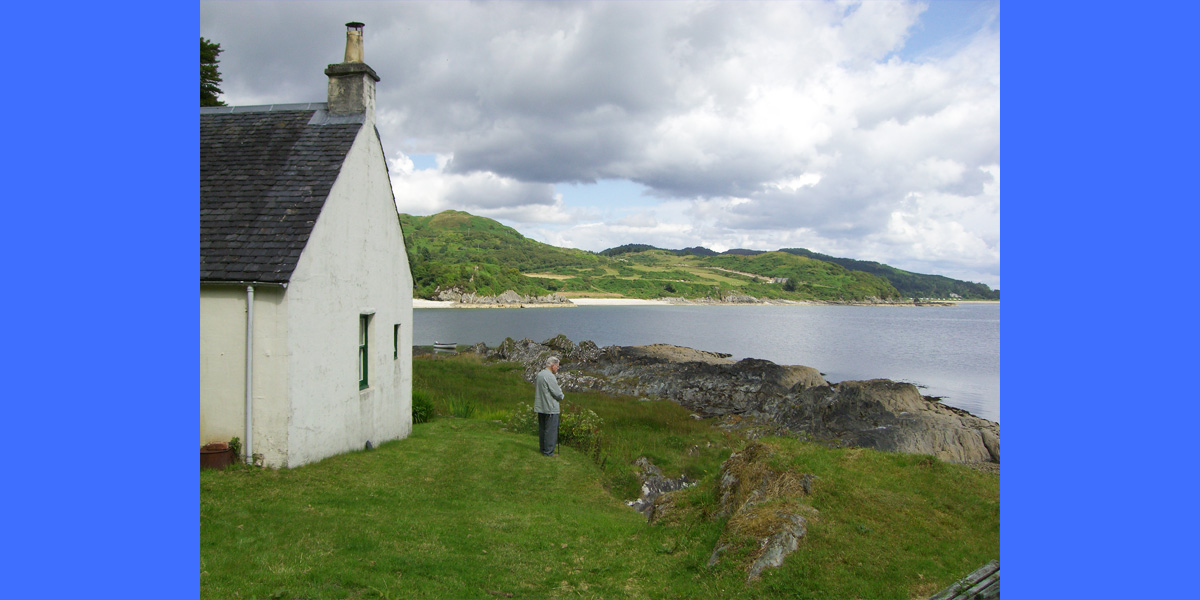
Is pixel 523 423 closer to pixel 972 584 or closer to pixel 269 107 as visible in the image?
pixel 269 107

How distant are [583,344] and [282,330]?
36485mm

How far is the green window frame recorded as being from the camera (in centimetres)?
1340

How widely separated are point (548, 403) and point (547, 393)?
27cm

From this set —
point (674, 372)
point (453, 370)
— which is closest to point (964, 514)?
point (674, 372)

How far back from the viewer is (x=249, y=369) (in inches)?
396

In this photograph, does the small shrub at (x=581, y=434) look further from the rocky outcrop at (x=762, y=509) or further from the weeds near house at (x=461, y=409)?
the rocky outcrop at (x=762, y=509)

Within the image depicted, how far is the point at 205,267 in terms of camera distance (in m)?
10.1

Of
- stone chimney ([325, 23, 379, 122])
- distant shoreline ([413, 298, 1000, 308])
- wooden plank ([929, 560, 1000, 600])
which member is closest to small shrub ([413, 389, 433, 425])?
stone chimney ([325, 23, 379, 122])

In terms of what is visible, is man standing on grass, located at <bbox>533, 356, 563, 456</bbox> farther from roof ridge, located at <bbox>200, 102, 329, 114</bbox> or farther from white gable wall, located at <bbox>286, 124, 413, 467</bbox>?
roof ridge, located at <bbox>200, 102, 329, 114</bbox>

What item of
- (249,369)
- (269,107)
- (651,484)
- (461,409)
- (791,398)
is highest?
(269,107)

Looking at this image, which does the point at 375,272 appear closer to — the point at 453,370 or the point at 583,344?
the point at 453,370

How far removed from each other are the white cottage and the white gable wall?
34 mm

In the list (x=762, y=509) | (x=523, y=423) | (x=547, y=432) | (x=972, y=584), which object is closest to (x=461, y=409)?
(x=523, y=423)

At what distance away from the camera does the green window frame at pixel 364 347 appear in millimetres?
13398
